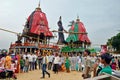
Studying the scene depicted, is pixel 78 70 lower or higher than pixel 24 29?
lower

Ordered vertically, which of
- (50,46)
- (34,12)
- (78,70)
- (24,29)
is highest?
(34,12)

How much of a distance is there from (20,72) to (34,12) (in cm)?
2839

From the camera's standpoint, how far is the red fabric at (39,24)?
44994 millimetres

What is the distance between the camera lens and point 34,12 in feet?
155

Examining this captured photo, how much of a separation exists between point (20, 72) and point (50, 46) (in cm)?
2499

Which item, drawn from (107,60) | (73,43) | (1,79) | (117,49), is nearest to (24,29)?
(73,43)

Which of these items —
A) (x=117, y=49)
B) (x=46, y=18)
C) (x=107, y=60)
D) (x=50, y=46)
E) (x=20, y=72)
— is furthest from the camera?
(x=117, y=49)

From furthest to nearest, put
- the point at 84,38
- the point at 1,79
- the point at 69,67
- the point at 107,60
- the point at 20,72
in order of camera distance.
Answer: the point at 84,38
the point at 69,67
the point at 20,72
the point at 1,79
the point at 107,60

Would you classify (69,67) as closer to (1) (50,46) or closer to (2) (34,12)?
(1) (50,46)

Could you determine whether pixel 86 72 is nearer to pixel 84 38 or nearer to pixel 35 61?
pixel 35 61

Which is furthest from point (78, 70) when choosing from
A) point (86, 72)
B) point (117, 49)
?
point (117, 49)

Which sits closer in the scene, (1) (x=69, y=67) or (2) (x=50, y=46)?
(1) (x=69, y=67)

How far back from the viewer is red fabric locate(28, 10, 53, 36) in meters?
45.0

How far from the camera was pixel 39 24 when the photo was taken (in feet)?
150
